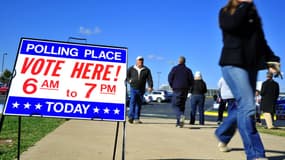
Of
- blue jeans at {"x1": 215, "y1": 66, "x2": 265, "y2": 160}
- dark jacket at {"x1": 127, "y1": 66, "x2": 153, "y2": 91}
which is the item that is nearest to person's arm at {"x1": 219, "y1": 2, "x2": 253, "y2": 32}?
blue jeans at {"x1": 215, "y1": 66, "x2": 265, "y2": 160}

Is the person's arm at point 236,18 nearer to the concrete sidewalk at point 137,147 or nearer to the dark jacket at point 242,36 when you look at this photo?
the dark jacket at point 242,36

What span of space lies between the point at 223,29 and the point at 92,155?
2.48 meters

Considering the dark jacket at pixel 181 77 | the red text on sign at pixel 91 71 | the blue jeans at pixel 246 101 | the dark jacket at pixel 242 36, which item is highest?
the dark jacket at pixel 181 77

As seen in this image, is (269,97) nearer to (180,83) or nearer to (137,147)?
(180,83)

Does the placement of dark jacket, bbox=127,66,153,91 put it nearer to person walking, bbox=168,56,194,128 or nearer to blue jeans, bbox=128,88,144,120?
blue jeans, bbox=128,88,144,120

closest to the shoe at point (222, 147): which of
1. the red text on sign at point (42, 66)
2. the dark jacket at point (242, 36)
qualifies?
the dark jacket at point (242, 36)

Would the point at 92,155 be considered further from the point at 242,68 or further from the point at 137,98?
the point at 137,98

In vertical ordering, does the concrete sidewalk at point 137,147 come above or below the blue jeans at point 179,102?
below

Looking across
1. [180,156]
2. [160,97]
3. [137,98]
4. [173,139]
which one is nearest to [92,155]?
[180,156]

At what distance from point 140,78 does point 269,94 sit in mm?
4144

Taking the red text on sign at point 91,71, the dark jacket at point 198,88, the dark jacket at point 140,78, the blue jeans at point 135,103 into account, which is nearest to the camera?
the red text on sign at point 91,71

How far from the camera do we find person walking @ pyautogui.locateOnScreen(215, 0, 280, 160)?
3.94 meters

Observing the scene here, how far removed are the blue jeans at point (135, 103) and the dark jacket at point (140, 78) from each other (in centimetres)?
14

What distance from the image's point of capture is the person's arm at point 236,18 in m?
3.89
